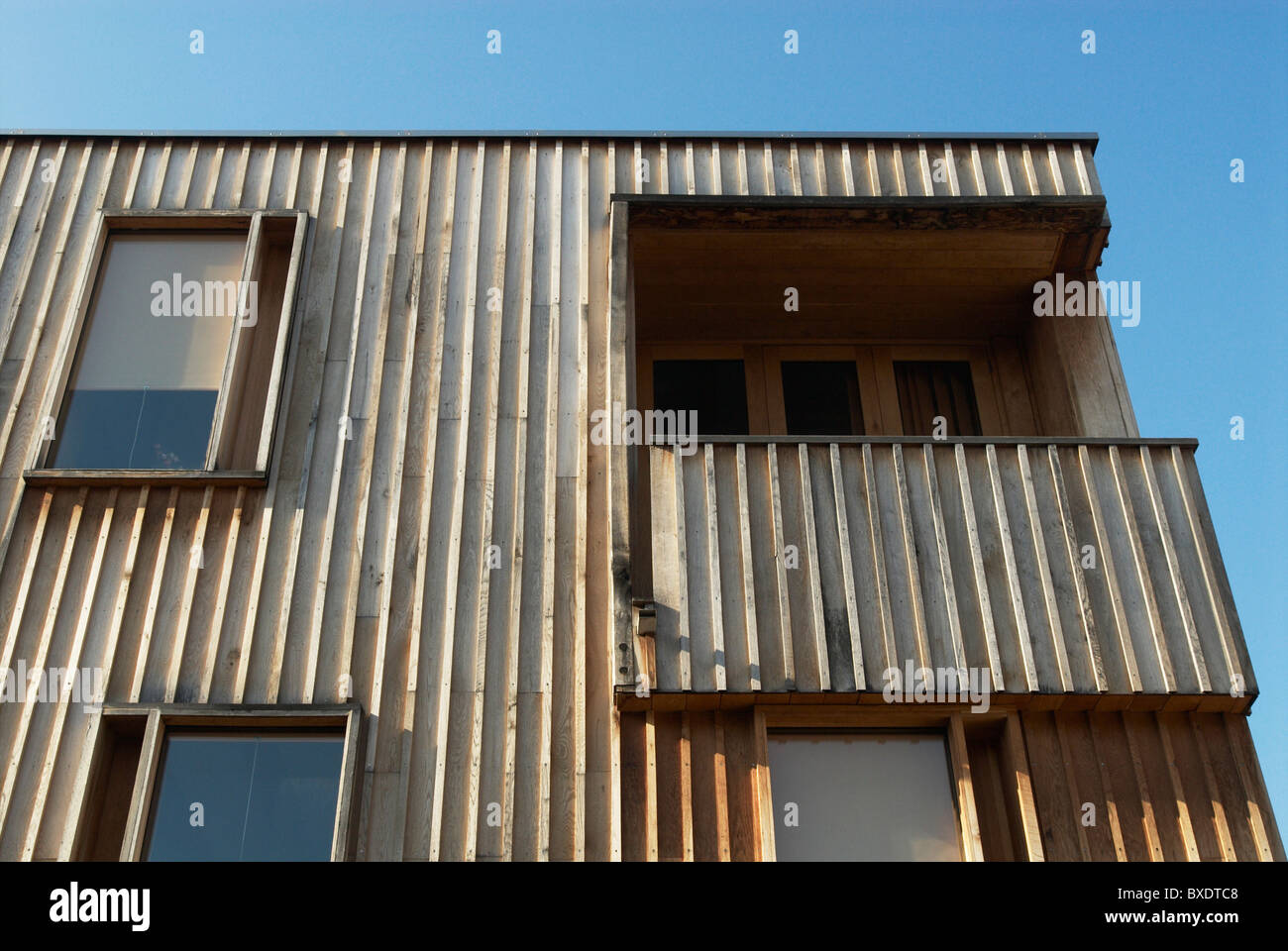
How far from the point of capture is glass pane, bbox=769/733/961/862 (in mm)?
8547

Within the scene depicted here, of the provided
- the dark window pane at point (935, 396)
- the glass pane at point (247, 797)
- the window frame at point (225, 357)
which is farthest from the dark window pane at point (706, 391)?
the glass pane at point (247, 797)

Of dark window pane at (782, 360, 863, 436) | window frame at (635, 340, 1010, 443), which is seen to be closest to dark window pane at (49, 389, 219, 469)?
window frame at (635, 340, 1010, 443)

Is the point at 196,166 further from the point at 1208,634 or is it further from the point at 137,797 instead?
the point at 1208,634

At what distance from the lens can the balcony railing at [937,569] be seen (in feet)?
28.6

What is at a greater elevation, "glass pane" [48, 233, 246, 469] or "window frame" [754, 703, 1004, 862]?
"glass pane" [48, 233, 246, 469]

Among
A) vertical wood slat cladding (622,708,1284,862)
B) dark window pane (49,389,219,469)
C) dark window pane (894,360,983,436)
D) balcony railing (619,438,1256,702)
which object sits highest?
dark window pane (894,360,983,436)

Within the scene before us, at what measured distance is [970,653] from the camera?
8773mm

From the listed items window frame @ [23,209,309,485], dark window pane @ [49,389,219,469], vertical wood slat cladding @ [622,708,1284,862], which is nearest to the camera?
vertical wood slat cladding @ [622,708,1284,862]

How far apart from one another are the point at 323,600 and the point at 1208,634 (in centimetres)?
605

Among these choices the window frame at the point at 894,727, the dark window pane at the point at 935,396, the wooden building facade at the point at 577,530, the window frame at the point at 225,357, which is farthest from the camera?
the dark window pane at the point at 935,396

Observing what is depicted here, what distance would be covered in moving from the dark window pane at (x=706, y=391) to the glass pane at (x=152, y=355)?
12.8ft

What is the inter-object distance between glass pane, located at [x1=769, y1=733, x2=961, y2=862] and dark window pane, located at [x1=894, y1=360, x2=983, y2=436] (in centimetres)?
380

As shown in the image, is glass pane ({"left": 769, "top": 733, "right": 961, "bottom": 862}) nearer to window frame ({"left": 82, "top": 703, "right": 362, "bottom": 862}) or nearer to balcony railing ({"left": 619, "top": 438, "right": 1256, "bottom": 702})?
balcony railing ({"left": 619, "top": 438, "right": 1256, "bottom": 702})

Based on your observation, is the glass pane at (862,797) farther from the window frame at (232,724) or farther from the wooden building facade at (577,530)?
the window frame at (232,724)
